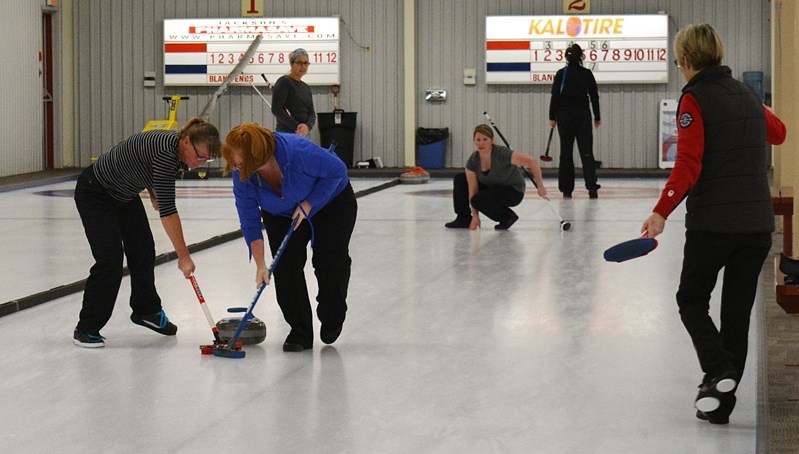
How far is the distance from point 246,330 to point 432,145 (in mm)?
13847

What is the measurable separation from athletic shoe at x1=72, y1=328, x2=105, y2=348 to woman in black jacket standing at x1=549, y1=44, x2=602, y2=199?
28.6 ft

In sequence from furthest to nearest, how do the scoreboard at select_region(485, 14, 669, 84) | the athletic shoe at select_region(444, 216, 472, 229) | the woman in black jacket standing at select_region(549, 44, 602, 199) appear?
the scoreboard at select_region(485, 14, 669, 84), the woman in black jacket standing at select_region(549, 44, 602, 199), the athletic shoe at select_region(444, 216, 472, 229)

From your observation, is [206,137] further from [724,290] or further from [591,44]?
[591,44]

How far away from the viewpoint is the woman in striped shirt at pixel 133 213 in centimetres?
544

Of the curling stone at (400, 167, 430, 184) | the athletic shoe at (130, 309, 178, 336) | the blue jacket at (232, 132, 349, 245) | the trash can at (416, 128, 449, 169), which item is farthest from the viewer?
the trash can at (416, 128, 449, 169)

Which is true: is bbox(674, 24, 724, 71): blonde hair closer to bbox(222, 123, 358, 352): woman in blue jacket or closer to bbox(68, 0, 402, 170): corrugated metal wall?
bbox(222, 123, 358, 352): woman in blue jacket

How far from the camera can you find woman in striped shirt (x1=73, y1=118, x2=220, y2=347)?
17.8 ft

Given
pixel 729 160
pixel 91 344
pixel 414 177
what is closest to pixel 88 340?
pixel 91 344

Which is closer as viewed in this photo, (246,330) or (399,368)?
(399,368)

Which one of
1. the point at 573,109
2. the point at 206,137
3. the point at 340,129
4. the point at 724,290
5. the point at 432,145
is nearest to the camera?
the point at 724,290

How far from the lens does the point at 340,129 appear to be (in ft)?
63.0

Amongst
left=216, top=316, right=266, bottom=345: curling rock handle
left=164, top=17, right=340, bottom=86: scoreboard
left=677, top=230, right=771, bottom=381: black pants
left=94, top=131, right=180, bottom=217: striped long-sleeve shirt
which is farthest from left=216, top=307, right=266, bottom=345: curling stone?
left=164, top=17, right=340, bottom=86: scoreboard

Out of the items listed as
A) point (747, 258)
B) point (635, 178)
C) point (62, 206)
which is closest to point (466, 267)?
point (747, 258)

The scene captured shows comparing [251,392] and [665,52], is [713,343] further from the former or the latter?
[665,52]
